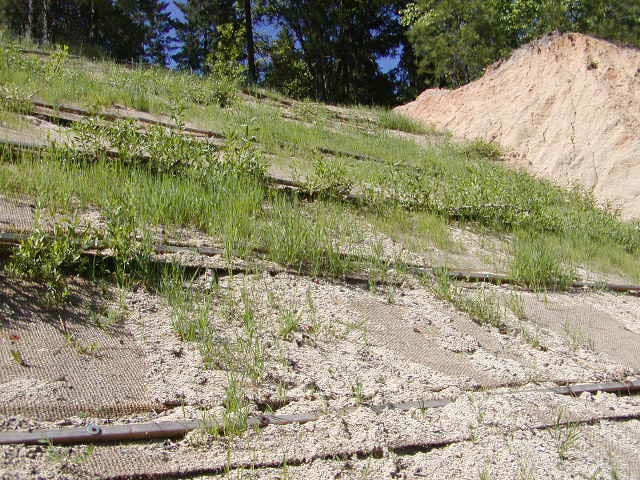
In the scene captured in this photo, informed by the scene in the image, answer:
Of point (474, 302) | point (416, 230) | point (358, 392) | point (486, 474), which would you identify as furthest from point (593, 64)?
point (486, 474)

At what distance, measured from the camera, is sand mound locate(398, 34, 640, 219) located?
42.9ft

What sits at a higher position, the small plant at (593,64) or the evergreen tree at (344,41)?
the evergreen tree at (344,41)

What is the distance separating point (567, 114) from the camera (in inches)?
587

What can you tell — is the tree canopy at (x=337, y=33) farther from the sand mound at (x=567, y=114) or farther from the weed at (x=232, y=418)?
the weed at (x=232, y=418)

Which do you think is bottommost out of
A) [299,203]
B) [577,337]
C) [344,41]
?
[577,337]

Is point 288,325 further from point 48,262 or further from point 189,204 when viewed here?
point 189,204

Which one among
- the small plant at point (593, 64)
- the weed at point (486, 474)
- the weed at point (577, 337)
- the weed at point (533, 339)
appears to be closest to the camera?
the weed at point (486, 474)

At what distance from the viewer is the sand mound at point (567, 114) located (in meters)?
13.1

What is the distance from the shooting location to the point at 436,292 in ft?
17.3

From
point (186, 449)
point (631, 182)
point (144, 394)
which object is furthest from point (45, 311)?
point (631, 182)

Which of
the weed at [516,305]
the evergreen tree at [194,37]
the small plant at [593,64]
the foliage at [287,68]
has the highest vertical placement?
the evergreen tree at [194,37]

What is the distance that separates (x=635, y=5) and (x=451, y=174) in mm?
17176

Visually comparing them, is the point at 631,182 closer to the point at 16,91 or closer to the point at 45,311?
the point at 16,91

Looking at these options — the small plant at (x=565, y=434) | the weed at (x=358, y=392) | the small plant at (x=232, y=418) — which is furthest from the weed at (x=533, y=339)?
the small plant at (x=232, y=418)
